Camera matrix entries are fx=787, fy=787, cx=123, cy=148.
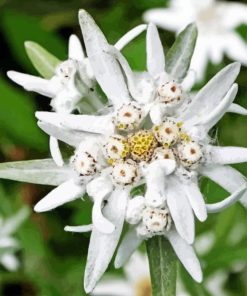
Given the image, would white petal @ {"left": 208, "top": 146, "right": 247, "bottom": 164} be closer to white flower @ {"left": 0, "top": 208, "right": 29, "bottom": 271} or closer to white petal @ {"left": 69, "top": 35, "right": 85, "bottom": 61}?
white petal @ {"left": 69, "top": 35, "right": 85, "bottom": 61}

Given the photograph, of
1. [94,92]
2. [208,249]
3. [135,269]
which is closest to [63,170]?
[94,92]

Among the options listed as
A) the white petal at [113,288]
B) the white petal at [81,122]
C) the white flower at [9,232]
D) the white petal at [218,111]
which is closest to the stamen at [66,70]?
the white petal at [81,122]

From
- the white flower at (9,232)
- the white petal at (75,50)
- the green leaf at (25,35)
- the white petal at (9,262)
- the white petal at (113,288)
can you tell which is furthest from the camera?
the green leaf at (25,35)

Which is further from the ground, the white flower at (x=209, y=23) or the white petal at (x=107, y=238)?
the white petal at (x=107, y=238)

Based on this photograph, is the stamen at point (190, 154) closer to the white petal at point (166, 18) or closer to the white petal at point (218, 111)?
the white petal at point (218, 111)

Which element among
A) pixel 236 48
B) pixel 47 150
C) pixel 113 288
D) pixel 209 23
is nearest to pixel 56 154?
pixel 113 288

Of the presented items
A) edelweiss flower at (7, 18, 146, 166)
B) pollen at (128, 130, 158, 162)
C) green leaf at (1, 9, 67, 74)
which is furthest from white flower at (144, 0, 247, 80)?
pollen at (128, 130, 158, 162)

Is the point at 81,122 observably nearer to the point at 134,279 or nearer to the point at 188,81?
the point at 188,81
